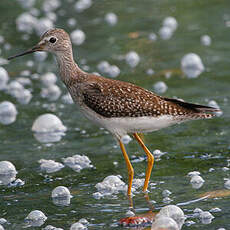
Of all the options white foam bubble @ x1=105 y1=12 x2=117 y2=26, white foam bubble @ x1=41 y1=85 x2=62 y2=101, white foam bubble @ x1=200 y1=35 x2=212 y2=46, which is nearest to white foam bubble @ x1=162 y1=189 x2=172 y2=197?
white foam bubble @ x1=41 y1=85 x2=62 y2=101

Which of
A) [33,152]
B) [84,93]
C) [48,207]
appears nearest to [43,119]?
[33,152]

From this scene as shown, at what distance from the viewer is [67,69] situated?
295 inches

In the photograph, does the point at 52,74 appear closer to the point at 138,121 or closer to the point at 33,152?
the point at 33,152

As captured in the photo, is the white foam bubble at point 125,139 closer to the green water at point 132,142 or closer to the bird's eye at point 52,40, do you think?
the green water at point 132,142

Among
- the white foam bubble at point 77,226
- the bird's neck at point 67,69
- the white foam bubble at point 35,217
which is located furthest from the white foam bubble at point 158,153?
the white foam bubble at point 77,226

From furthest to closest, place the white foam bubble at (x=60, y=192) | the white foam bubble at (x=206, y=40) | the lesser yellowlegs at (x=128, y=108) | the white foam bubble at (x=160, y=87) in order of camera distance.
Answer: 1. the white foam bubble at (x=206, y=40)
2. the white foam bubble at (x=160, y=87)
3. the lesser yellowlegs at (x=128, y=108)
4. the white foam bubble at (x=60, y=192)

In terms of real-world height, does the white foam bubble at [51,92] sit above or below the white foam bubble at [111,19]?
below

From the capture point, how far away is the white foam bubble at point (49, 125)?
A: 30.0ft

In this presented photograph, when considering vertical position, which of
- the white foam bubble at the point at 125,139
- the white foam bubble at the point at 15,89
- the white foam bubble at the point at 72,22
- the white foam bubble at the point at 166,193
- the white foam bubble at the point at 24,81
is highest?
the white foam bubble at the point at 72,22

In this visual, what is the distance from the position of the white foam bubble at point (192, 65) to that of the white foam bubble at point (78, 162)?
151 inches

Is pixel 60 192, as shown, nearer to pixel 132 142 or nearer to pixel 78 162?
pixel 78 162

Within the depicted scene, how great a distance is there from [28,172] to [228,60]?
16.9 feet

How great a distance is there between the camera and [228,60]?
452 inches

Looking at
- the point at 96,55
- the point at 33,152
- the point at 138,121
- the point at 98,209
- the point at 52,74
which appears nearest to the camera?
the point at 98,209
